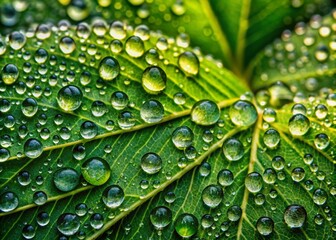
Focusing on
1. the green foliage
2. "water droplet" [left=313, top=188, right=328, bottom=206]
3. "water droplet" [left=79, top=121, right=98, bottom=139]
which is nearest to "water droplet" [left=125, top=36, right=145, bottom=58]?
the green foliage

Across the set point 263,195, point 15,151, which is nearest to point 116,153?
point 15,151

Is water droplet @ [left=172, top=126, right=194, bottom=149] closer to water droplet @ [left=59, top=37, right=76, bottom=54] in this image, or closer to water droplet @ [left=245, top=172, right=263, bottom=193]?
water droplet @ [left=245, top=172, right=263, bottom=193]

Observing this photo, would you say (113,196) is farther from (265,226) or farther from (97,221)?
(265,226)

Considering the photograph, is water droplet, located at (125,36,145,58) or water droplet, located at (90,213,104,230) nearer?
water droplet, located at (90,213,104,230)

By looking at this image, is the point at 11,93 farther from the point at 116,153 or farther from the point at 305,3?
the point at 305,3

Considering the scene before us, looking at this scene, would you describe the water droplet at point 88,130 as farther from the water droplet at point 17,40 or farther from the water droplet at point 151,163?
the water droplet at point 17,40

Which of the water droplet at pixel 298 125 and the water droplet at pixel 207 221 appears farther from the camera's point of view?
the water droplet at pixel 298 125

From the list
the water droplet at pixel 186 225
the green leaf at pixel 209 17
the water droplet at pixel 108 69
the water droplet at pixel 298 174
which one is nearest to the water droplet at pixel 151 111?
the water droplet at pixel 108 69
